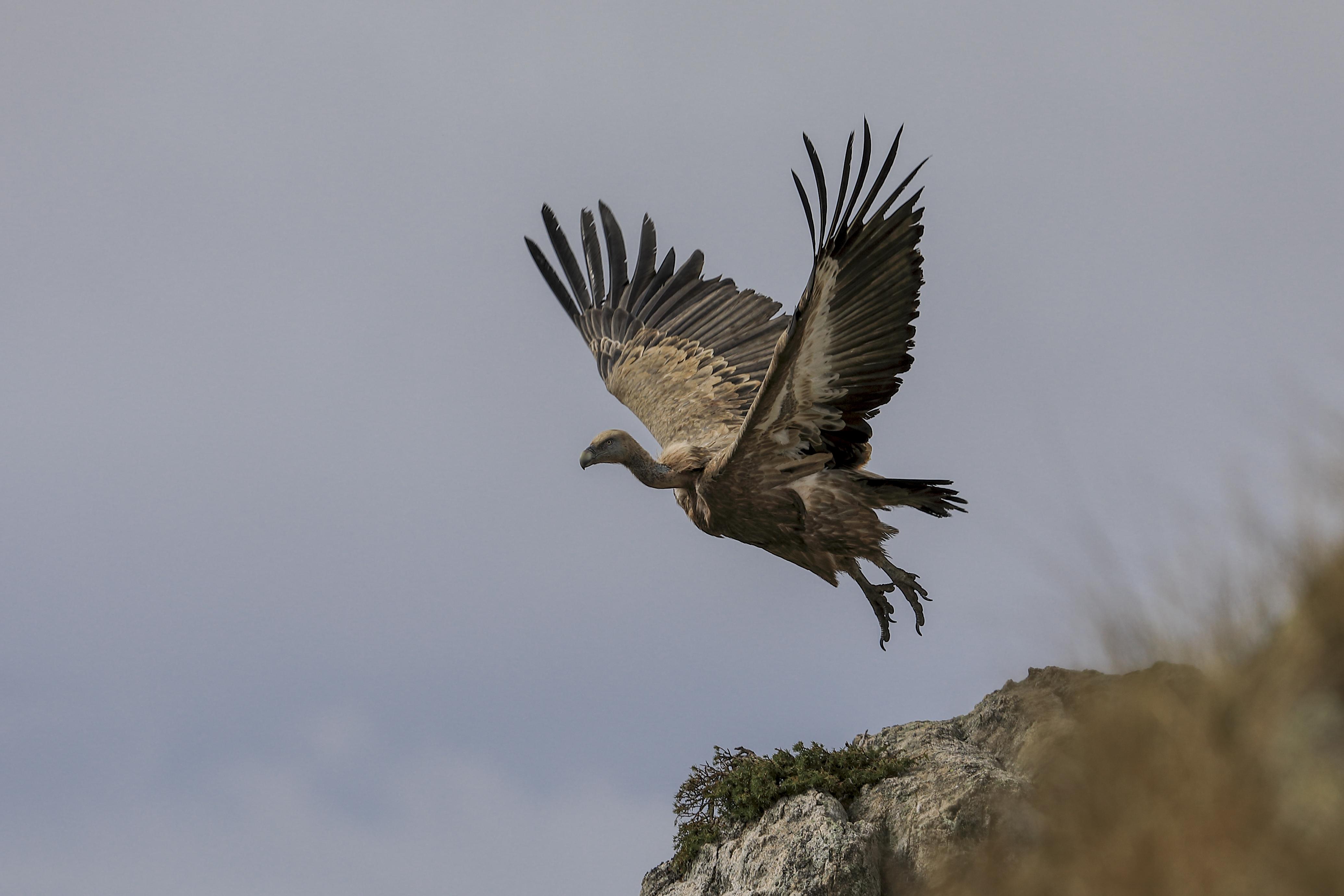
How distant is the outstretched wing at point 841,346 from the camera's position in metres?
7.38

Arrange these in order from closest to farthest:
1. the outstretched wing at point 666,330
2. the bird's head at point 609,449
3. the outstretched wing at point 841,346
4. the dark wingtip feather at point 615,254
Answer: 1. the outstretched wing at point 841,346
2. the bird's head at point 609,449
3. the outstretched wing at point 666,330
4. the dark wingtip feather at point 615,254

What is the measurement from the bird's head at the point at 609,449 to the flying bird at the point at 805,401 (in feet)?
0.04

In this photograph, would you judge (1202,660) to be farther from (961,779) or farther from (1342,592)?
(961,779)

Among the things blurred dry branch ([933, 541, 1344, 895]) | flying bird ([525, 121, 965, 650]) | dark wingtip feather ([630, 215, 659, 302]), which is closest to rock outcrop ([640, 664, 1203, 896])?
flying bird ([525, 121, 965, 650])

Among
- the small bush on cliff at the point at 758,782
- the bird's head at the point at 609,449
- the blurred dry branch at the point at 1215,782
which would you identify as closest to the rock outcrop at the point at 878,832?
the small bush on cliff at the point at 758,782

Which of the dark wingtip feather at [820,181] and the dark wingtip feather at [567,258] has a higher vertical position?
the dark wingtip feather at [567,258]

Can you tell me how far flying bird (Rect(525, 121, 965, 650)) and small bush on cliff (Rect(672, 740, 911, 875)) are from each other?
1.46 m

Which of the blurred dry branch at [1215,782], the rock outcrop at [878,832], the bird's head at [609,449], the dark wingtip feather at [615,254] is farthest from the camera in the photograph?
the dark wingtip feather at [615,254]

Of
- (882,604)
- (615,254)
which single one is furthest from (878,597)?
(615,254)

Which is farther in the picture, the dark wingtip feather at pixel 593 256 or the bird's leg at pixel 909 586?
the dark wingtip feather at pixel 593 256

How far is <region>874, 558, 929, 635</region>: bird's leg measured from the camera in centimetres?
886

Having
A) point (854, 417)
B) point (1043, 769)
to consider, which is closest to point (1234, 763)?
point (1043, 769)

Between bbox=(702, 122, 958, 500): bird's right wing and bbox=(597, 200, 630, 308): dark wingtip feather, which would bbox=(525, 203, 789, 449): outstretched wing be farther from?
bbox=(702, 122, 958, 500): bird's right wing

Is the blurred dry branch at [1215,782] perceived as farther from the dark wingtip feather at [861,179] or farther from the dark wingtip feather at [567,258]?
the dark wingtip feather at [567,258]
